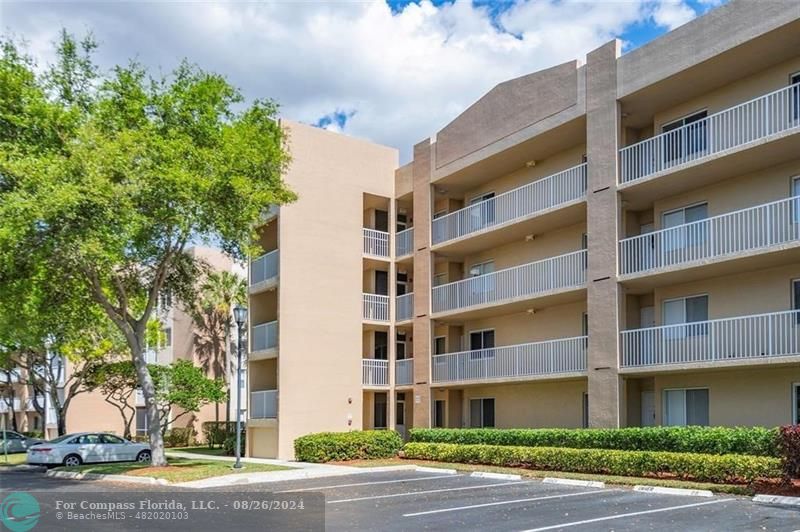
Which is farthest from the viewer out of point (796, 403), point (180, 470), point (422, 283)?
point (422, 283)

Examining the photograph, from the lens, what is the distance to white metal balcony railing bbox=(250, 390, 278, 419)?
30.8 metres

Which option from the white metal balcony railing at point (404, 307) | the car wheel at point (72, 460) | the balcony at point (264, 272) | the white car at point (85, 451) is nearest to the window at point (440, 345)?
the white metal balcony railing at point (404, 307)

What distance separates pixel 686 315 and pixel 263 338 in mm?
16219

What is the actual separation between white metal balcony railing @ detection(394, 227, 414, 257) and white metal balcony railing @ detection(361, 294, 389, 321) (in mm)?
1981

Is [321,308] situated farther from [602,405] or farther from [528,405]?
[602,405]

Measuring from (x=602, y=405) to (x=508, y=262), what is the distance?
8.22m

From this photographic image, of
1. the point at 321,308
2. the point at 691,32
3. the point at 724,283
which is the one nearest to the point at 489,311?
the point at 321,308

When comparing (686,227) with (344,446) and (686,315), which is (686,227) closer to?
(686,315)

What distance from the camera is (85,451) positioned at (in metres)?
29.6

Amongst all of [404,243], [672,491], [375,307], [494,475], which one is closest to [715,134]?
[672,491]

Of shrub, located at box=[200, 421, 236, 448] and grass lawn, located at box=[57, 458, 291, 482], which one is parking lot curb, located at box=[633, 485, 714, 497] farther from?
shrub, located at box=[200, 421, 236, 448]

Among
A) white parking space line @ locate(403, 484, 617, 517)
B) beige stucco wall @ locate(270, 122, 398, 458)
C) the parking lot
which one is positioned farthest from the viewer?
beige stucco wall @ locate(270, 122, 398, 458)

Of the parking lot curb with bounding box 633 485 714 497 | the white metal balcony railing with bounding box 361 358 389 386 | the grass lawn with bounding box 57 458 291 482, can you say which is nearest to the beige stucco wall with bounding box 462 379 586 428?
the white metal balcony railing with bounding box 361 358 389 386

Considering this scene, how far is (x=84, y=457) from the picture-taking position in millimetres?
29578
